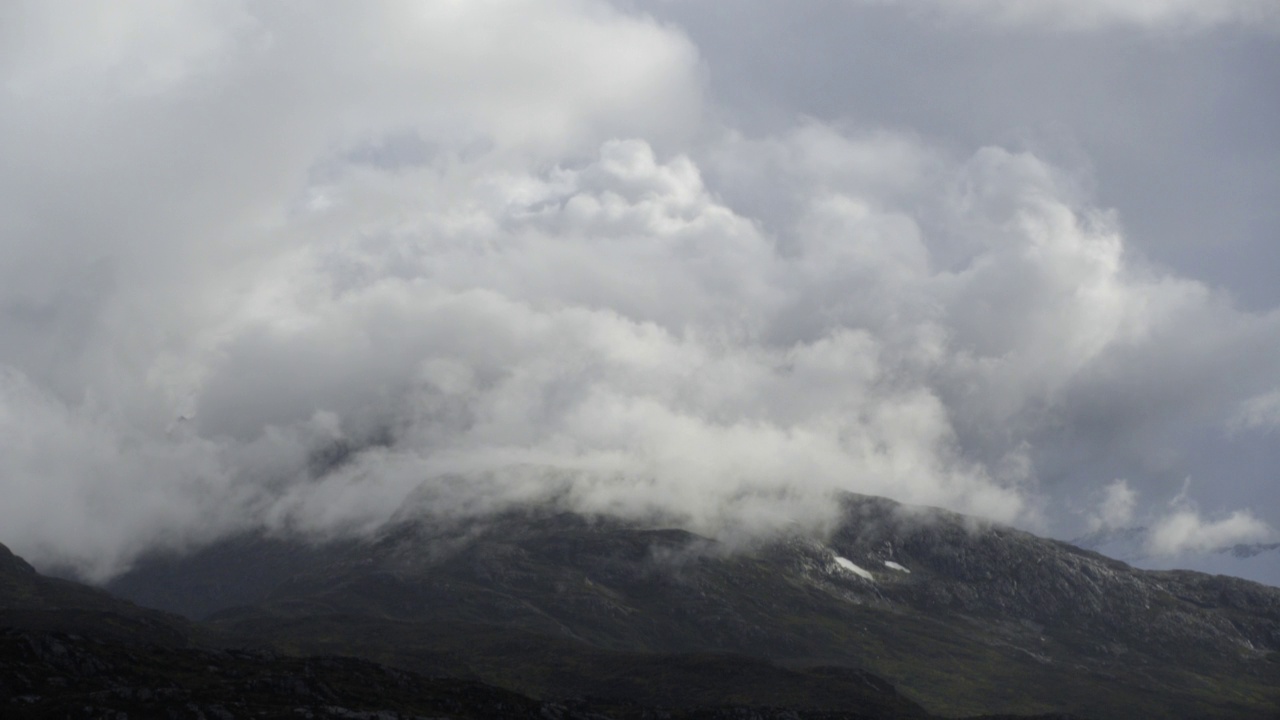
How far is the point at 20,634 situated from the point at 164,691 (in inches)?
1499

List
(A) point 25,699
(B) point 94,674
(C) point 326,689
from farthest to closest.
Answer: (C) point 326,689 < (B) point 94,674 < (A) point 25,699

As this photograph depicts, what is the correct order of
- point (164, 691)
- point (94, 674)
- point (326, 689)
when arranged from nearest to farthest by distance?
point (164, 691) < point (94, 674) < point (326, 689)

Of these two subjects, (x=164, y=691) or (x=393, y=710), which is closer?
(x=164, y=691)

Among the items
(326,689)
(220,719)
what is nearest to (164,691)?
(220,719)

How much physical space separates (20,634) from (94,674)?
1694 cm

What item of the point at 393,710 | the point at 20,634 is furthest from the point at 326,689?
the point at 20,634

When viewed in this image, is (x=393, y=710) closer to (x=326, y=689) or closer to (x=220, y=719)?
(x=326, y=689)

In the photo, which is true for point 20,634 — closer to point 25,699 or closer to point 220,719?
point 25,699

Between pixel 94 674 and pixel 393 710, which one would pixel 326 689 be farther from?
pixel 94 674

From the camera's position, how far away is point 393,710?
19188cm

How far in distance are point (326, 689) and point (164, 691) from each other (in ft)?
112

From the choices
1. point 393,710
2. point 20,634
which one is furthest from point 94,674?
point 393,710

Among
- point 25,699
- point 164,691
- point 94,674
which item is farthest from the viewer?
point 94,674

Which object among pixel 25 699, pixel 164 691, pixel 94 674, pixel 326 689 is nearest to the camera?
pixel 25 699
